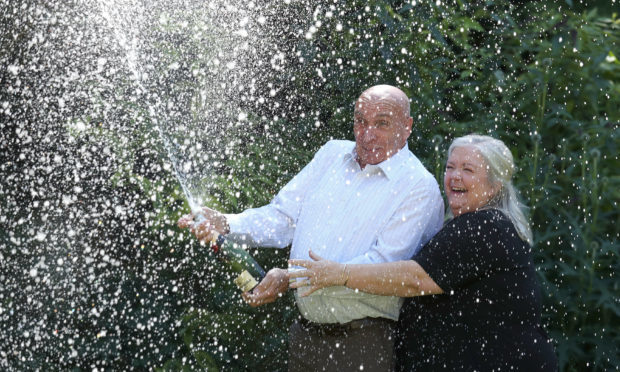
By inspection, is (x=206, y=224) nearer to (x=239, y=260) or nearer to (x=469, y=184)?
(x=239, y=260)

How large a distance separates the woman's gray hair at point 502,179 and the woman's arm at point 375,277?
0.37 m

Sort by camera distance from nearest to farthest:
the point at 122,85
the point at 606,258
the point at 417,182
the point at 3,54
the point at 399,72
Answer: the point at 417,182, the point at 606,258, the point at 399,72, the point at 122,85, the point at 3,54

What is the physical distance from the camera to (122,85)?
4758 millimetres

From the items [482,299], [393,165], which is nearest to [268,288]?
[393,165]

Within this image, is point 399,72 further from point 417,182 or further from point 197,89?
point 417,182

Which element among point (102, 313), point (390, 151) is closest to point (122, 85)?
point (102, 313)

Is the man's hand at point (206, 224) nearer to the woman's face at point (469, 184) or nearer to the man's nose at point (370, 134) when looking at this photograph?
the man's nose at point (370, 134)

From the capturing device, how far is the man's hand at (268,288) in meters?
2.90

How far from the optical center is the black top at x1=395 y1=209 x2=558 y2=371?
2609 mm

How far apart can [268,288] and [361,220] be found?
423 millimetres

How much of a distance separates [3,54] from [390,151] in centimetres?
335

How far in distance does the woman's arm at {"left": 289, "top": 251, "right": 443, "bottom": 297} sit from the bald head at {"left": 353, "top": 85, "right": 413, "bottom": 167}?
1.57 feet

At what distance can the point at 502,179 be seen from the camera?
2.78m

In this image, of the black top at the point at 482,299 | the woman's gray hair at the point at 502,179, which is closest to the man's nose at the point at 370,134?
the woman's gray hair at the point at 502,179
